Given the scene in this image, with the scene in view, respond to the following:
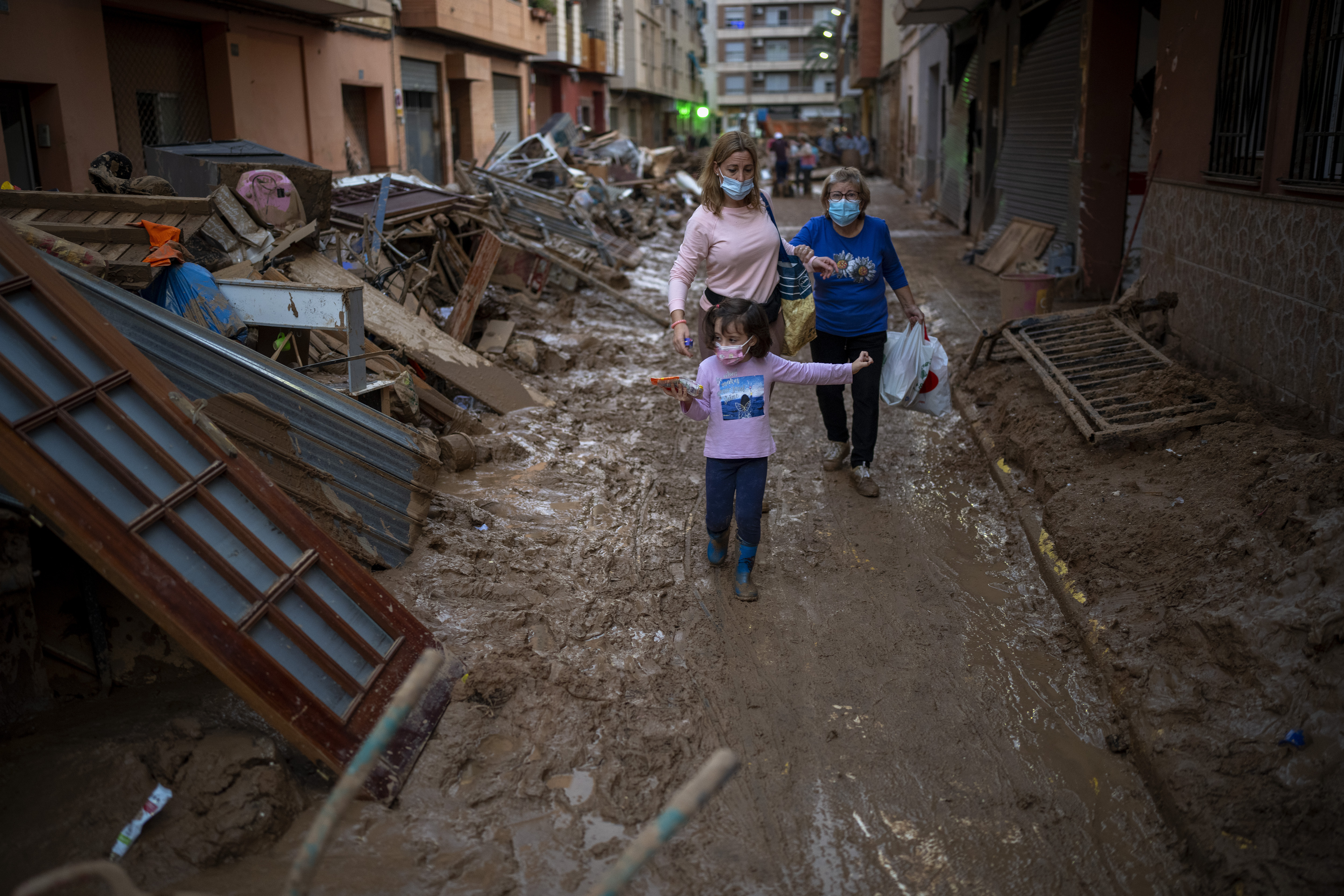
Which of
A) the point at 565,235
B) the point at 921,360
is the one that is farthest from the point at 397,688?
the point at 565,235

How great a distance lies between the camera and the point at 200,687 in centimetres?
319

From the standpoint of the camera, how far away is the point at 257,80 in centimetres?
1336

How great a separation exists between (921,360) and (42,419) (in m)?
4.18

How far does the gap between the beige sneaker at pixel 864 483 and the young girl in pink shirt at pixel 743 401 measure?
1.22 meters

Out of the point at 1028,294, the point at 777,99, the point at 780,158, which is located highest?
the point at 777,99

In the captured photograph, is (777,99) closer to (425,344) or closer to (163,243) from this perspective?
(425,344)

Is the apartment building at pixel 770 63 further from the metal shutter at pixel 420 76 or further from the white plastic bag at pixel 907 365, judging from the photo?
the white plastic bag at pixel 907 365

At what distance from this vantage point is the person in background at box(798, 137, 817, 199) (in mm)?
28875

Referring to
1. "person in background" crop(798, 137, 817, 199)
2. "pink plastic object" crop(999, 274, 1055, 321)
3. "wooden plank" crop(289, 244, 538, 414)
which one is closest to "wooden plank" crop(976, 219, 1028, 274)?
"pink plastic object" crop(999, 274, 1055, 321)

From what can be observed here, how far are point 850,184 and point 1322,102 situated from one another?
2.68 m

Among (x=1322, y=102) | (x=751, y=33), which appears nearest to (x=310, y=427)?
(x=1322, y=102)

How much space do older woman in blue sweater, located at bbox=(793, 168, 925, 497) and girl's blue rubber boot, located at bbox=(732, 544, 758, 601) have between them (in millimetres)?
1304

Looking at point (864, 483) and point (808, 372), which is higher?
point (808, 372)

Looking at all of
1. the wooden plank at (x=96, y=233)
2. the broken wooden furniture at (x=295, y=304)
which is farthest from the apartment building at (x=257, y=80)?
the broken wooden furniture at (x=295, y=304)
